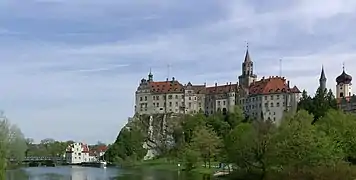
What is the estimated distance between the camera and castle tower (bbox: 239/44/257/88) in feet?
497

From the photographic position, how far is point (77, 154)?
17875 centimetres

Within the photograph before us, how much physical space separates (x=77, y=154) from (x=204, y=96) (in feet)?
161

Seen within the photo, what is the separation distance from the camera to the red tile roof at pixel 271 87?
448ft

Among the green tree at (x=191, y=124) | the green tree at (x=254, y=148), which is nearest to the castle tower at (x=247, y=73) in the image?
the green tree at (x=191, y=124)

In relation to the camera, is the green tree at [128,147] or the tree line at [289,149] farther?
the green tree at [128,147]

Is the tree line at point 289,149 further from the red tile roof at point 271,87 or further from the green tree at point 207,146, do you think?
the red tile roof at point 271,87

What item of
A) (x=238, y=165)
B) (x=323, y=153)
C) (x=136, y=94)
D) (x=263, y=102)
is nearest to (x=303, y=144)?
(x=323, y=153)

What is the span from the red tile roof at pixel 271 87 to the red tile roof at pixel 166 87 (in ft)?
67.8

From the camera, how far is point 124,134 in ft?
463

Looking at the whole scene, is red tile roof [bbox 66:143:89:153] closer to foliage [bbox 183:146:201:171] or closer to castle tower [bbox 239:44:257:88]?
castle tower [bbox 239:44:257:88]

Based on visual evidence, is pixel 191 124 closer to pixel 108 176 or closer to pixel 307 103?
pixel 307 103

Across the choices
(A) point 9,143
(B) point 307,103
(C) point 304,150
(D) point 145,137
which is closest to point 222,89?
(D) point 145,137

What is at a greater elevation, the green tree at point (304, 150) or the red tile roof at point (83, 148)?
the green tree at point (304, 150)

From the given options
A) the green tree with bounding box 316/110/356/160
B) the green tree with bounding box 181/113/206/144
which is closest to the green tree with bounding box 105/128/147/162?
the green tree with bounding box 181/113/206/144
